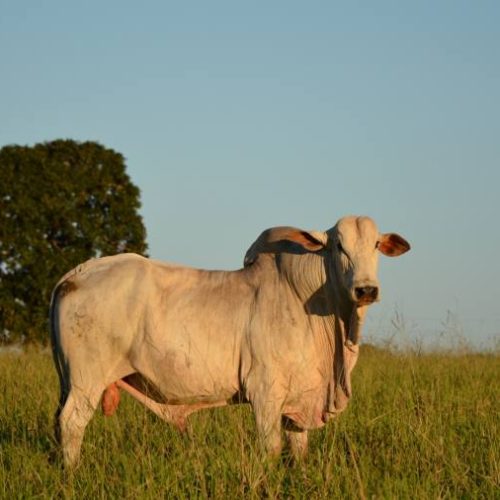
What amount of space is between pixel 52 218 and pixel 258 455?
19.5 m

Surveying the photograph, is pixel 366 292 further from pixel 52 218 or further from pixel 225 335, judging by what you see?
pixel 52 218

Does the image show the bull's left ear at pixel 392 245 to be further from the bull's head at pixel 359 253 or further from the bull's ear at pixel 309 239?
the bull's ear at pixel 309 239

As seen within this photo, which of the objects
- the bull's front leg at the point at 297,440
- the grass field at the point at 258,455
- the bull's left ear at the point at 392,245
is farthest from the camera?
the bull's left ear at the point at 392,245

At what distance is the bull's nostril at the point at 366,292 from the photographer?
7.31 metres

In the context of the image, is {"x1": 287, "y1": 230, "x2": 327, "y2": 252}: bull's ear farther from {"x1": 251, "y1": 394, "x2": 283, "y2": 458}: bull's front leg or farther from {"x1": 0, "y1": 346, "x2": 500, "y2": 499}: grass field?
{"x1": 0, "y1": 346, "x2": 500, "y2": 499}: grass field

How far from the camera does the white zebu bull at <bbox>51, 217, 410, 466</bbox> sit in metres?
7.60

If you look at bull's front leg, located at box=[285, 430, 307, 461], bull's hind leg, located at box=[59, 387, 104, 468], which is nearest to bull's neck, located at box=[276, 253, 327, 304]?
bull's front leg, located at box=[285, 430, 307, 461]

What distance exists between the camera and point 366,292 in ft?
24.0

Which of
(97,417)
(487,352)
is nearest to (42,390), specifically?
(97,417)

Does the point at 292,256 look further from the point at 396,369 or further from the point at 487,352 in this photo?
the point at 487,352

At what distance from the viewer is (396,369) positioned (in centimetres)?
1291

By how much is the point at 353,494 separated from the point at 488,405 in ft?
12.8

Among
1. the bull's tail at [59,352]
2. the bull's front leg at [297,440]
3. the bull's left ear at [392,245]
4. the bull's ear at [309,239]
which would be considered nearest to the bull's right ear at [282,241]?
the bull's ear at [309,239]

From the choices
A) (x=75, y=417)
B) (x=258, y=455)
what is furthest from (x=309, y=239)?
(x=75, y=417)
